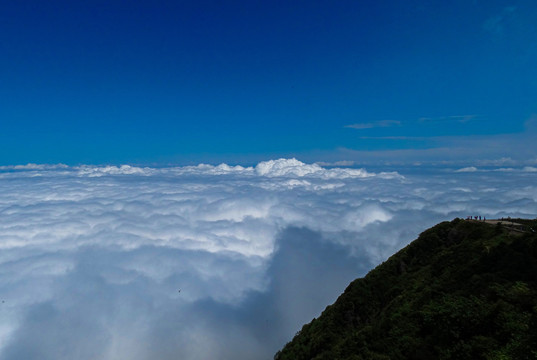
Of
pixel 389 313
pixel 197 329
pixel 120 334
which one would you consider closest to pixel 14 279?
pixel 120 334

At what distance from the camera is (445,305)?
94.5 ft

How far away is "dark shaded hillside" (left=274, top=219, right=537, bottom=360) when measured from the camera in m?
22.8

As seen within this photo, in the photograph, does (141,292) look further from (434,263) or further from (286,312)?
(434,263)

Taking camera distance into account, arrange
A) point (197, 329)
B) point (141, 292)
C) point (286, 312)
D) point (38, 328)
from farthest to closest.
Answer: point (141, 292)
point (286, 312)
point (197, 329)
point (38, 328)

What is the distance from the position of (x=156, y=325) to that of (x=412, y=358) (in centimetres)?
18175

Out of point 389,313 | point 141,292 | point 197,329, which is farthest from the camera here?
point 141,292

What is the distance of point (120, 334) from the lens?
14938 cm

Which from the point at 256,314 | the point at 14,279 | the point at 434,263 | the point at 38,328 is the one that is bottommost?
the point at 256,314

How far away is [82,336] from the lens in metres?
147

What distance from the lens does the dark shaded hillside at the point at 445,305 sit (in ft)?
74.6

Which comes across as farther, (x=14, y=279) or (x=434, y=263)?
(x=14, y=279)

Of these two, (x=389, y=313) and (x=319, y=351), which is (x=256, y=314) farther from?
(x=389, y=313)

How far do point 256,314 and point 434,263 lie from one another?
166 metres

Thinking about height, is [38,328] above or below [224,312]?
above
